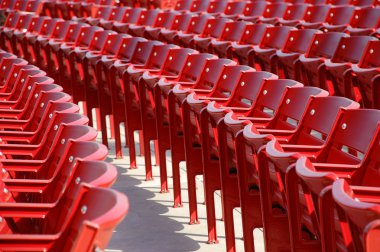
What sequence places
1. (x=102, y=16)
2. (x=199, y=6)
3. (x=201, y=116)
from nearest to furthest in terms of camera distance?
(x=201, y=116) < (x=199, y=6) < (x=102, y=16)

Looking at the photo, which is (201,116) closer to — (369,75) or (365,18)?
(369,75)

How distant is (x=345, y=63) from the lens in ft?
18.1

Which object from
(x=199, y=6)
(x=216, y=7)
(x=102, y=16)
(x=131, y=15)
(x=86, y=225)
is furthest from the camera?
(x=102, y=16)

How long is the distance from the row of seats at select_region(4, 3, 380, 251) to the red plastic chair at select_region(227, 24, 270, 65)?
69 centimetres

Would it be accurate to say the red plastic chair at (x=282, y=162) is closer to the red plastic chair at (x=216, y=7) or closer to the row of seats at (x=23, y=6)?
the red plastic chair at (x=216, y=7)

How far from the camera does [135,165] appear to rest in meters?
6.30

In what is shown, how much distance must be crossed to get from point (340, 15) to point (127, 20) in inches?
121

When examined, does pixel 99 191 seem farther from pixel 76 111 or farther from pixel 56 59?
pixel 56 59

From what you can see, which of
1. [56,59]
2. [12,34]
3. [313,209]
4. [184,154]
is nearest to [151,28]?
[56,59]

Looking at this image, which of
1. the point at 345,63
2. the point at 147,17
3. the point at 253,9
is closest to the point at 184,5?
the point at 147,17

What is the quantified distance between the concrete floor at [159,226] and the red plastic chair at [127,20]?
4.13 metres

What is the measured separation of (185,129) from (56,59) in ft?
12.7

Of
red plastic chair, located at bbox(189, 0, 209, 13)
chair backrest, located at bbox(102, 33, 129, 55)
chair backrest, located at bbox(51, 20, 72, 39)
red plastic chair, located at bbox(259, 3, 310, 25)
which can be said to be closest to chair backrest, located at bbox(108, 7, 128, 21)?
red plastic chair, located at bbox(189, 0, 209, 13)

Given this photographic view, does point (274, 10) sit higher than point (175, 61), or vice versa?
point (274, 10)
